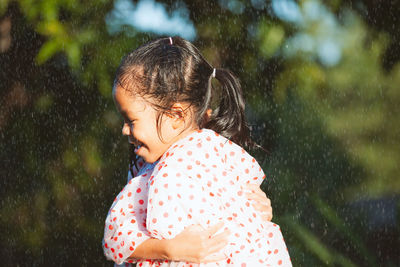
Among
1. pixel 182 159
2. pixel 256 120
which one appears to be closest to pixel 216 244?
pixel 182 159

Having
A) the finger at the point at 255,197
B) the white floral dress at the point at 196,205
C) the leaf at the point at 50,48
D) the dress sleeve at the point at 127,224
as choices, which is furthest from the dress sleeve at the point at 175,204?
the leaf at the point at 50,48

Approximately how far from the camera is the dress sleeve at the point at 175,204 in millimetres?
1549

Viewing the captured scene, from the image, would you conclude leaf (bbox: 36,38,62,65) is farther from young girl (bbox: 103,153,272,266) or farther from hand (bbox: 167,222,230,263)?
hand (bbox: 167,222,230,263)

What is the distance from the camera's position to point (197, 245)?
1.56 metres

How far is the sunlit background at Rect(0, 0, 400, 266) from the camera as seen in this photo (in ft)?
12.0

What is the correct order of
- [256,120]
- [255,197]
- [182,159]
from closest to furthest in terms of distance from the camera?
1. [182,159]
2. [255,197]
3. [256,120]

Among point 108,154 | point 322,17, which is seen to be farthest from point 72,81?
point 322,17

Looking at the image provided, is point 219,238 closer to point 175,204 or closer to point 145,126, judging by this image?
point 175,204

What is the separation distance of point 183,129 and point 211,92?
164mm

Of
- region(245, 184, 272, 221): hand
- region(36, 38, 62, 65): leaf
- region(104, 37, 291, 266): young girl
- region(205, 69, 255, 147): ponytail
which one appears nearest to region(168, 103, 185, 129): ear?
region(104, 37, 291, 266): young girl

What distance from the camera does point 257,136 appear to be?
13.4ft

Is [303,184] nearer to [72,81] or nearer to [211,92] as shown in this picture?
[72,81]

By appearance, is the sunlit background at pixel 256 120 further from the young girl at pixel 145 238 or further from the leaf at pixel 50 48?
the young girl at pixel 145 238

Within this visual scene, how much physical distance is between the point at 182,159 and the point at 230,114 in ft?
1.22
